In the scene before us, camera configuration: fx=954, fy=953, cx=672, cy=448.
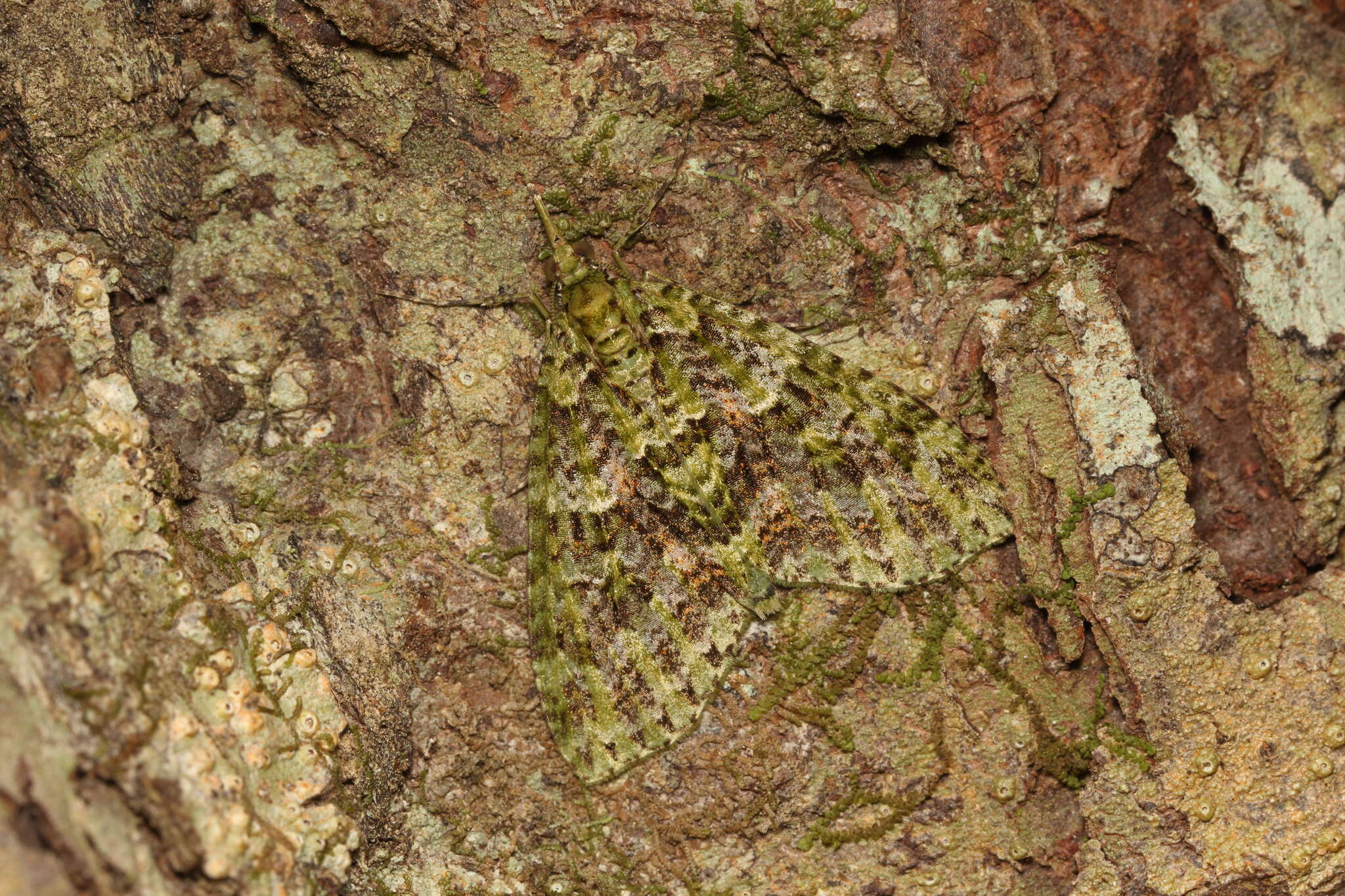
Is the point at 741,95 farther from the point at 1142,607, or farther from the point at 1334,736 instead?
the point at 1334,736

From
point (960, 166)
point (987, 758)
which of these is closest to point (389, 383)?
point (960, 166)

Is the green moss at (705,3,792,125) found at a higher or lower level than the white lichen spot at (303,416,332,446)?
higher

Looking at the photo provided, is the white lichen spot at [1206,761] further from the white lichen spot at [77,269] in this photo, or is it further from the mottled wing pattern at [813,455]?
the white lichen spot at [77,269]

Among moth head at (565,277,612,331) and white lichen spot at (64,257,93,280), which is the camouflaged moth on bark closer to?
moth head at (565,277,612,331)

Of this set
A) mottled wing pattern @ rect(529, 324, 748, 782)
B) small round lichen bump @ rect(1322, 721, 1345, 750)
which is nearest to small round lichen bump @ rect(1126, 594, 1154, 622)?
small round lichen bump @ rect(1322, 721, 1345, 750)

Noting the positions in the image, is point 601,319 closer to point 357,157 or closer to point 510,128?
point 510,128

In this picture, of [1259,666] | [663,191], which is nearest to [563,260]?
[663,191]
